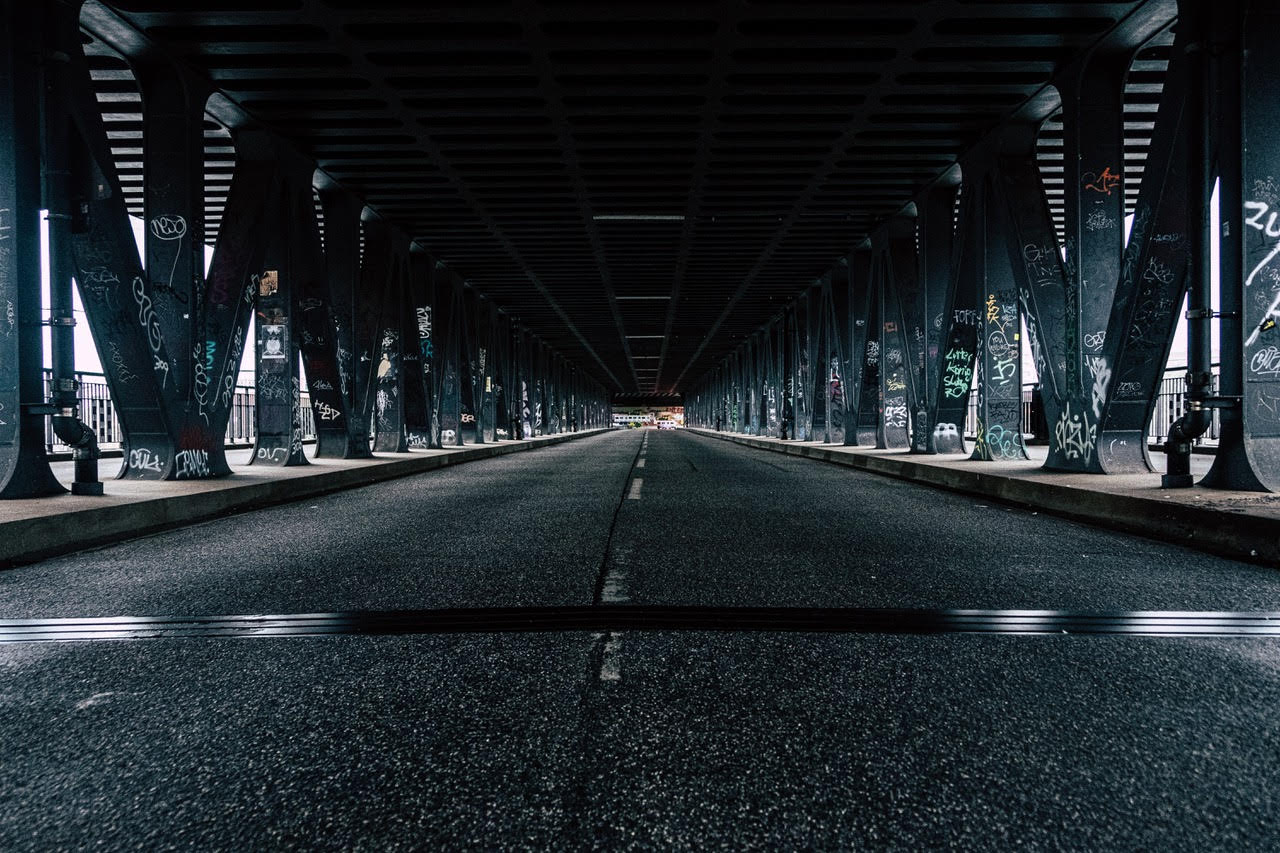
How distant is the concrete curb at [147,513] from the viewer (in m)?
6.00

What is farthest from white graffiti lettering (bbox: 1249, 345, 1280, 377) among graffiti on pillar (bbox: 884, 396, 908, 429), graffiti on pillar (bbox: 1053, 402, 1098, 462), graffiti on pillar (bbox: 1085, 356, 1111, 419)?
graffiti on pillar (bbox: 884, 396, 908, 429)

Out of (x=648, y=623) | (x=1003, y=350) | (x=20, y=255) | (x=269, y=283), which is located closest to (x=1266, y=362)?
(x=1003, y=350)

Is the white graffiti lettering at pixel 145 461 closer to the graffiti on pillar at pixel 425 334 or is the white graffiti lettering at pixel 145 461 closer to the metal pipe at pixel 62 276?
the metal pipe at pixel 62 276

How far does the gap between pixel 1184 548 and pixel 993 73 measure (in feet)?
25.8

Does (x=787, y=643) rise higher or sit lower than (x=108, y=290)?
lower

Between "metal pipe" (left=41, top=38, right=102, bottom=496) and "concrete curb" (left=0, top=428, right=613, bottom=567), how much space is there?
1.90 feet

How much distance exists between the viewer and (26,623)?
4.00m

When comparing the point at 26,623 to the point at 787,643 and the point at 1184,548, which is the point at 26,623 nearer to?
the point at 787,643

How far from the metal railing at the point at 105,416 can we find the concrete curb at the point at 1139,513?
11870mm

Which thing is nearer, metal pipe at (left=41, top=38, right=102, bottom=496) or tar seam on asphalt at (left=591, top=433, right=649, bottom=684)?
tar seam on asphalt at (left=591, top=433, right=649, bottom=684)

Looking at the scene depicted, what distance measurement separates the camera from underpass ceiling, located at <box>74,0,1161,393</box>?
966cm

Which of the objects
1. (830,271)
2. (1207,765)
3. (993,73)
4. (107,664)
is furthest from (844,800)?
Result: (830,271)

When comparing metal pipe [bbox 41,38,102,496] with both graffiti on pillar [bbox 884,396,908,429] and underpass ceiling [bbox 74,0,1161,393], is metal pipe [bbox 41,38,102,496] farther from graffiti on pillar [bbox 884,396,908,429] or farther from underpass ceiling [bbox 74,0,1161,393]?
graffiti on pillar [bbox 884,396,908,429]

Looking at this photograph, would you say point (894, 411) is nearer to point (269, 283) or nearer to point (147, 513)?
point (269, 283)
